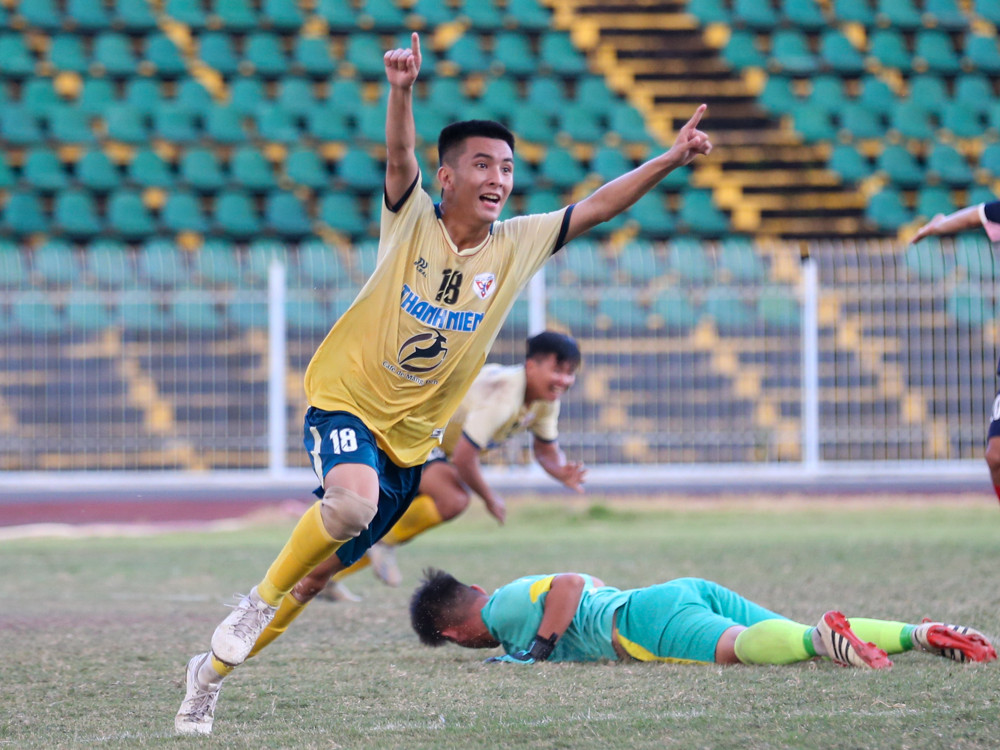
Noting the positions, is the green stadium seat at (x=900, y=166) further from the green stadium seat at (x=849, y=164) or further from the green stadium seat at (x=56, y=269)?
the green stadium seat at (x=56, y=269)

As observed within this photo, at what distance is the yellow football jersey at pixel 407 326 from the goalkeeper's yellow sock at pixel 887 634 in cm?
151

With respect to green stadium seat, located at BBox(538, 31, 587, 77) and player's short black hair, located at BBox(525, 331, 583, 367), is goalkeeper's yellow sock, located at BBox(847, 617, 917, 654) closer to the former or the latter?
player's short black hair, located at BBox(525, 331, 583, 367)

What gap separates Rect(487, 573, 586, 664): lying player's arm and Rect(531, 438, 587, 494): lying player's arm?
1567 mm

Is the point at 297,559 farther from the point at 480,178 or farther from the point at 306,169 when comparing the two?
the point at 306,169

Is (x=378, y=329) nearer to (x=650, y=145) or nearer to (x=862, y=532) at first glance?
(x=862, y=532)

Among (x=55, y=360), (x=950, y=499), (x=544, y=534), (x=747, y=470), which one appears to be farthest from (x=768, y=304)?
(x=55, y=360)

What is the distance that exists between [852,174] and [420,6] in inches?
238

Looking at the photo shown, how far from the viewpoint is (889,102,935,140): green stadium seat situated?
658 inches

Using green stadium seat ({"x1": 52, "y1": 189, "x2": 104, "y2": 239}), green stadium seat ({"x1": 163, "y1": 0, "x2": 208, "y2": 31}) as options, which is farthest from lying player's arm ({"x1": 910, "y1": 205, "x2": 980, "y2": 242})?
green stadium seat ({"x1": 163, "y1": 0, "x2": 208, "y2": 31})

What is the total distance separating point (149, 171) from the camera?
16.3m

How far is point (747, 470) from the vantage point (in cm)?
1255

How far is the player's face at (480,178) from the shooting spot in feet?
13.3

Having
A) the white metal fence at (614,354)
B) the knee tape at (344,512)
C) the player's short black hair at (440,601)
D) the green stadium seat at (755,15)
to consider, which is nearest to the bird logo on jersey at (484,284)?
the knee tape at (344,512)

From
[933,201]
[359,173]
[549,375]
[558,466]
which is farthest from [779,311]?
[549,375]
